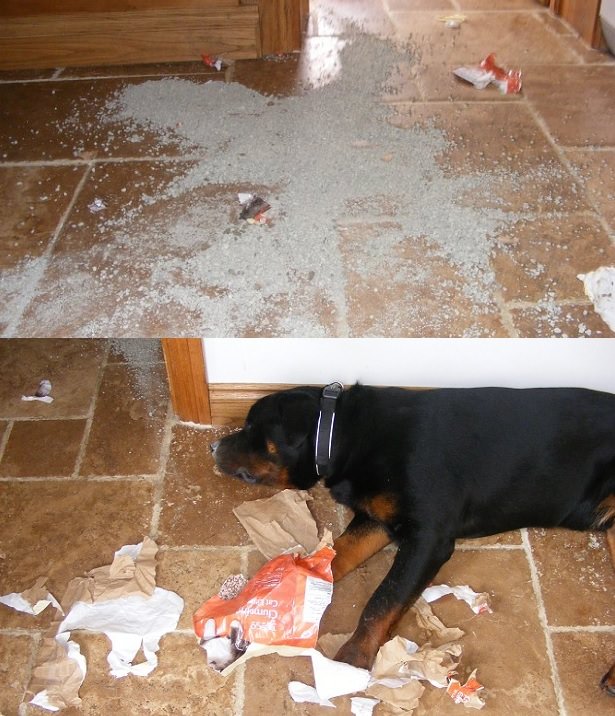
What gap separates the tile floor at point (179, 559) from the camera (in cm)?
177

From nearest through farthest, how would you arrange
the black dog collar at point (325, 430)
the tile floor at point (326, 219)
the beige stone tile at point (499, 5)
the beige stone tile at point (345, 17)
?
the black dog collar at point (325, 430), the tile floor at point (326, 219), the beige stone tile at point (345, 17), the beige stone tile at point (499, 5)

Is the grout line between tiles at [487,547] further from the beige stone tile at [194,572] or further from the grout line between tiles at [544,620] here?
the beige stone tile at [194,572]

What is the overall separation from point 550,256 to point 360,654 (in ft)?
5.11

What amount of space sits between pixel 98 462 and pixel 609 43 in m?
3.38

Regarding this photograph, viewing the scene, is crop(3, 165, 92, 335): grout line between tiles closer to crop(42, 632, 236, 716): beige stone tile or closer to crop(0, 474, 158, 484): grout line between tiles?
crop(0, 474, 158, 484): grout line between tiles

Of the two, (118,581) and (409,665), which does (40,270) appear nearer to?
(118,581)

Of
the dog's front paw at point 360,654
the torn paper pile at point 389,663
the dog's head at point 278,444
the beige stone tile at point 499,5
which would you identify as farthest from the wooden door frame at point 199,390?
the beige stone tile at point 499,5

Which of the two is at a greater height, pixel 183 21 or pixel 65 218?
pixel 183 21

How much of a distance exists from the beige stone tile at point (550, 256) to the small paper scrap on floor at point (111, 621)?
1.43 m

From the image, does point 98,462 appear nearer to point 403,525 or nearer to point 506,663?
point 403,525

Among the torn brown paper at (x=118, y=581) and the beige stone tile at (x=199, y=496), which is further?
the beige stone tile at (x=199, y=496)

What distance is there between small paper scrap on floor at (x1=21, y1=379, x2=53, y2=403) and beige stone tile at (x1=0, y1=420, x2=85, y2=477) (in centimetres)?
9

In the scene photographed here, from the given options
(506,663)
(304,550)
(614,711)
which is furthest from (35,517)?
(614,711)

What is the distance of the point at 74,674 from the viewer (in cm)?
178
